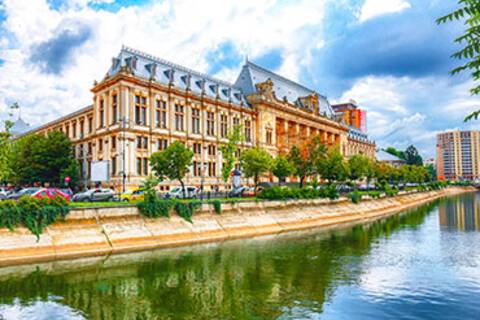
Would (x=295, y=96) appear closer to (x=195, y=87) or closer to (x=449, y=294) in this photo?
(x=195, y=87)

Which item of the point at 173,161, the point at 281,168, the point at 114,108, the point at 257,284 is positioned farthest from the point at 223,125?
the point at 257,284

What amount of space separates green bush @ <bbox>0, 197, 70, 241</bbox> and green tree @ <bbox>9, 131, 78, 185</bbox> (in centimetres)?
4104

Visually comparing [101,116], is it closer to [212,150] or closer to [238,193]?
[212,150]

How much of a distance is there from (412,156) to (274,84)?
12322 cm

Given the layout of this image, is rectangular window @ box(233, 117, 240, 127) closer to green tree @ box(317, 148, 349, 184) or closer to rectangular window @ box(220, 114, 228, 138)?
rectangular window @ box(220, 114, 228, 138)

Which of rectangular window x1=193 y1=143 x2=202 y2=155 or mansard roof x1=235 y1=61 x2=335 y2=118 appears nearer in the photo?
rectangular window x1=193 y1=143 x2=202 y2=155

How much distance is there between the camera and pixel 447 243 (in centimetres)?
3466

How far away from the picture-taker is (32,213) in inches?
1054

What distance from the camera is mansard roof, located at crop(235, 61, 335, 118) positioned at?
86.8 metres

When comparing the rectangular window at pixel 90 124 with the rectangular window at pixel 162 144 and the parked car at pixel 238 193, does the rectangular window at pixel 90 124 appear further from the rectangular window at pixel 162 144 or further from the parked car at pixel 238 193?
the parked car at pixel 238 193

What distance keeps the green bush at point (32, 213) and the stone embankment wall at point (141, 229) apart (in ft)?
1.34

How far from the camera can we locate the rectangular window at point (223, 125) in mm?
74062

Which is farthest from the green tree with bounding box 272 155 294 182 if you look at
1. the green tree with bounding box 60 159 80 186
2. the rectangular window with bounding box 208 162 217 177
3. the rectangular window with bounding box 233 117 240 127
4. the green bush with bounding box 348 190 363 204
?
the green tree with bounding box 60 159 80 186

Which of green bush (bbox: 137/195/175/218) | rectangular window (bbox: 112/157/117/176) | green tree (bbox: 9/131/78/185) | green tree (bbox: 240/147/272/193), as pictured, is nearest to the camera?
green bush (bbox: 137/195/175/218)
